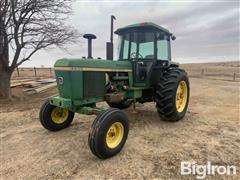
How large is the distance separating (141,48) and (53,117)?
2.73 m

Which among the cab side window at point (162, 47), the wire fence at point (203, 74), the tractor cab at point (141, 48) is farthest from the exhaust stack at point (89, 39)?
the wire fence at point (203, 74)

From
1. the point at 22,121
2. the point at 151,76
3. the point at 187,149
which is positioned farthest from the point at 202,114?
the point at 22,121

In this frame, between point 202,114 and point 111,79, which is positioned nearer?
point 111,79

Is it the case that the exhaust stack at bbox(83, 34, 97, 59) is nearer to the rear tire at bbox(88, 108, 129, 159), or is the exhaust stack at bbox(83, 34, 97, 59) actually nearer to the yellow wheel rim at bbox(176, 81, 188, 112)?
the rear tire at bbox(88, 108, 129, 159)

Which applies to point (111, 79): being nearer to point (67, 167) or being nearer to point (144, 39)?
point (144, 39)

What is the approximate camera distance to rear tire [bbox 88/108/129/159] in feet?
11.2

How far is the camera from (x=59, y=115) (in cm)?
514

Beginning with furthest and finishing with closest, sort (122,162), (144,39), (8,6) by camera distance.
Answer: (8,6), (144,39), (122,162)

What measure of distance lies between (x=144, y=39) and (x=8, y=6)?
6212 millimetres

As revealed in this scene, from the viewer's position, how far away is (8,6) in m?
8.56

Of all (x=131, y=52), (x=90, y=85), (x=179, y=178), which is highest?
(x=131, y=52)
